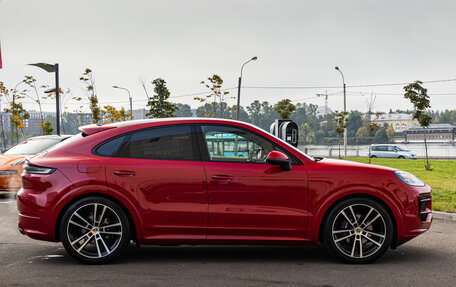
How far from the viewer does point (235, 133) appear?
5711 mm

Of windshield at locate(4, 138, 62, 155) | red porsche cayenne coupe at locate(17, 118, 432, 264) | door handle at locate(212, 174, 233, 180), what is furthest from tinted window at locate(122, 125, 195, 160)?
windshield at locate(4, 138, 62, 155)

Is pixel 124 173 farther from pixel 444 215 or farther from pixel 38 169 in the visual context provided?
pixel 444 215

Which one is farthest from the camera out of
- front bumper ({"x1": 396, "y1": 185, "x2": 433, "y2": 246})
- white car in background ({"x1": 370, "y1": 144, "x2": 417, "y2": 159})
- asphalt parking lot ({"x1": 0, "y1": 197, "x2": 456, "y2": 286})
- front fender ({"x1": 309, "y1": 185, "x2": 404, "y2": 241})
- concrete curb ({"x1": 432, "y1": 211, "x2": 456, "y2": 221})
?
white car in background ({"x1": 370, "y1": 144, "x2": 417, "y2": 159})

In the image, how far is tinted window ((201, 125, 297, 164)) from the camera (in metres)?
5.57

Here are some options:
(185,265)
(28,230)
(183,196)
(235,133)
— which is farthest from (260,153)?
(28,230)

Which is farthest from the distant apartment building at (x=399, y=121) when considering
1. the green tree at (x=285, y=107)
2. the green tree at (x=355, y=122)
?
the green tree at (x=285, y=107)

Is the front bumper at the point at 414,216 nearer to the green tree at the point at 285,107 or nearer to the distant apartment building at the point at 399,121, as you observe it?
the green tree at the point at 285,107

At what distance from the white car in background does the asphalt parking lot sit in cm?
3933

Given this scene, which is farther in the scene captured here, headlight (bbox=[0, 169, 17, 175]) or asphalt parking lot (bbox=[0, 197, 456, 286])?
headlight (bbox=[0, 169, 17, 175])

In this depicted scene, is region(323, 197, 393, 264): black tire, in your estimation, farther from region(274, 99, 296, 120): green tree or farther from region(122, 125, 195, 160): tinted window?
region(274, 99, 296, 120): green tree

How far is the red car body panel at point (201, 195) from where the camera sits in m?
5.42

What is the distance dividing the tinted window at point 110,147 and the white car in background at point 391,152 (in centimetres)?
4133

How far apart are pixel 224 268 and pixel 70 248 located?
1.58 meters

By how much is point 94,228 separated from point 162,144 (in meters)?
1.10
